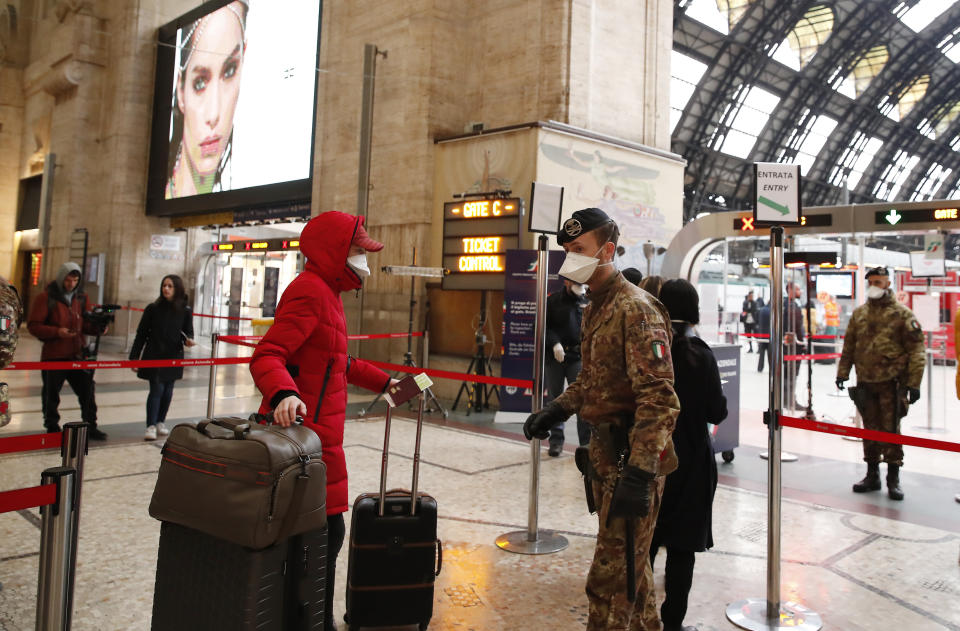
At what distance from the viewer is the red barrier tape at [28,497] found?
6.70ft

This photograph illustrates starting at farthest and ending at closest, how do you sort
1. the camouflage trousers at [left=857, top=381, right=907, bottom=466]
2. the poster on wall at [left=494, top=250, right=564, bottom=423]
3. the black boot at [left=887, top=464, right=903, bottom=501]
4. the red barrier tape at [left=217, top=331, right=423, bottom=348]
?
the poster on wall at [left=494, top=250, right=564, bottom=423]
the red barrier tape at [left=217, top=331, right=423, bottom=348]
the camouflage trousers at [left=857, top=381, right=907, bottom=466]
the black boot at [left=887, top=464, right=903, bottom=501]

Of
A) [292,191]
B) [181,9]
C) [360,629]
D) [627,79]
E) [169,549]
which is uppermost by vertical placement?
[181,9]

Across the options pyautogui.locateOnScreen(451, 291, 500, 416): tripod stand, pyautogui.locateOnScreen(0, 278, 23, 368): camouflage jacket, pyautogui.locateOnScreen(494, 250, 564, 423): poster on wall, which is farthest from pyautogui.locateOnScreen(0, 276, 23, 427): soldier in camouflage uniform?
pyautogui.locateOnScreen(451, 291, 500, 416): tripod stand

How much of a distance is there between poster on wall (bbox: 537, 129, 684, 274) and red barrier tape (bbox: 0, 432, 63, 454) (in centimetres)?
742

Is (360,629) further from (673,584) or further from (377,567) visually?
(673,584)

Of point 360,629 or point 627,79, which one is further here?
point 627,79

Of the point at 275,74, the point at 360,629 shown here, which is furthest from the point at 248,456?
the point at 275,74

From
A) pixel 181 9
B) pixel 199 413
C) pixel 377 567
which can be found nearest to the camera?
pixel 377 567

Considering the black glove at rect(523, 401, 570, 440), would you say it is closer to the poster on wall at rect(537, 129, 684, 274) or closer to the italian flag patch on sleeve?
the italian flag patch on sleeve

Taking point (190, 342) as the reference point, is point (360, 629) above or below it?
below

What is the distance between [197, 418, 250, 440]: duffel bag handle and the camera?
202cm

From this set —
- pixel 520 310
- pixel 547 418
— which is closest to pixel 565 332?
pixel 520 310

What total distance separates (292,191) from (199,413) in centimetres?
660

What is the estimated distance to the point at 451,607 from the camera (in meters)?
3.11
